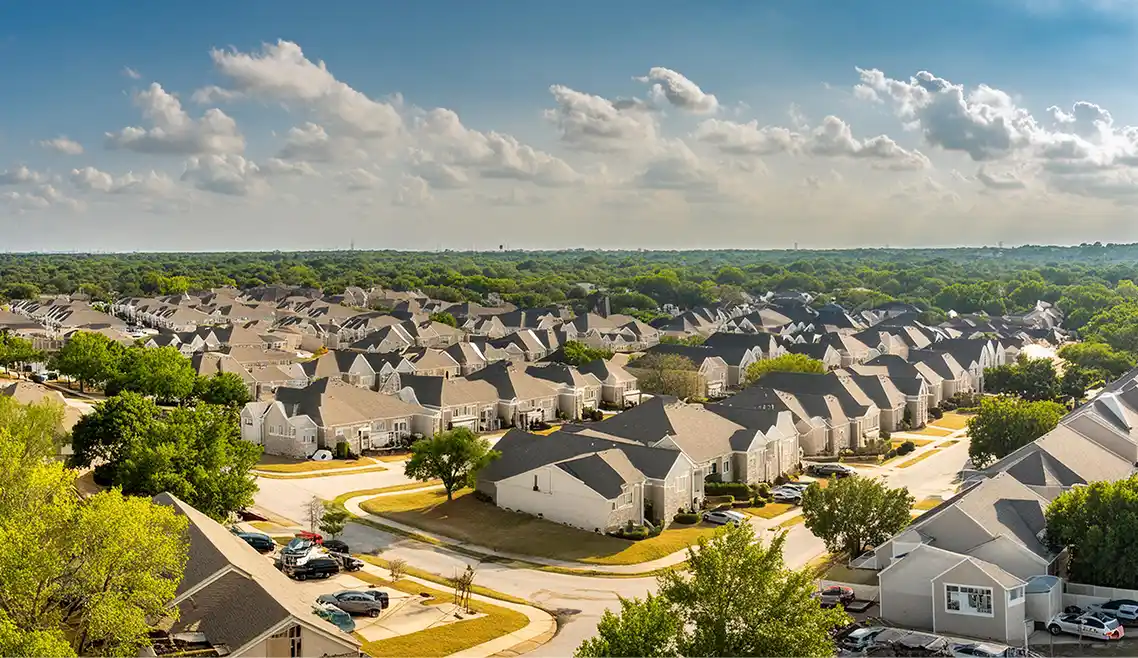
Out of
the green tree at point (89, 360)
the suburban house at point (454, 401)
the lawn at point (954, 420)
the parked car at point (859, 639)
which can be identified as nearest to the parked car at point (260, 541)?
the parked car at point (859, 639)

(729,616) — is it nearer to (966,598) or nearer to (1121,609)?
(966,598)

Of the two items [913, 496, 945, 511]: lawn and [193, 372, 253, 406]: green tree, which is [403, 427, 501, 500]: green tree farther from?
[193, 372, 253, 406]: green tree

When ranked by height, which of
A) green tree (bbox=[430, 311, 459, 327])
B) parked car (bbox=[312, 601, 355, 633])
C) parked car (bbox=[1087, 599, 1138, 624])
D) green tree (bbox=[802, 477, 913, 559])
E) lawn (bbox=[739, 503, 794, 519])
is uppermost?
green tree (bbox=[430, 311, 459, 327])

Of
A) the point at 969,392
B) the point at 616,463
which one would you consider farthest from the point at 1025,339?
the point at 616,463

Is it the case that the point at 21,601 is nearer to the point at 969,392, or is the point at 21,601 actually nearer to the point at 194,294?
the point at 969,392

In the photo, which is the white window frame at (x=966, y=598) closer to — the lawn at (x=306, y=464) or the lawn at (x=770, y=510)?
the lawn at (x=770, y=510)

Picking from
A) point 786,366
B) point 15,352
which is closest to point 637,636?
point 786,366

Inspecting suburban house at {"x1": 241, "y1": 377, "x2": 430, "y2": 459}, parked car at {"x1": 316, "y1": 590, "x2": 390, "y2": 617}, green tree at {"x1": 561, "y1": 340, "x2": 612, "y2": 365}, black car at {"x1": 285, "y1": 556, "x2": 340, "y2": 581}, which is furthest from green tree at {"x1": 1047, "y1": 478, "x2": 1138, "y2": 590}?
green tree at {"x1": 561, "y1": 340, "x2": 612, "y2": 365}
